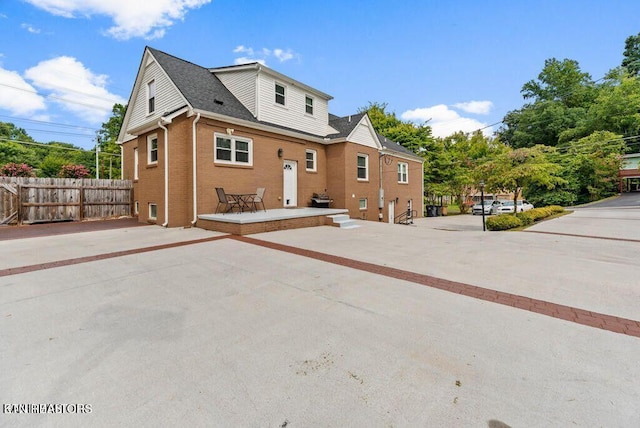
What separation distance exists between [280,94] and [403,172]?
457 inches

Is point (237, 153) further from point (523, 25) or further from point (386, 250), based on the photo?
point (523, 25)

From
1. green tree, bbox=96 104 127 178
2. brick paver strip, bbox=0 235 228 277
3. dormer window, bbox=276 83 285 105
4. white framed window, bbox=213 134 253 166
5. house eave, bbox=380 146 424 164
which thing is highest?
green tree, bbox=96 104 127 178

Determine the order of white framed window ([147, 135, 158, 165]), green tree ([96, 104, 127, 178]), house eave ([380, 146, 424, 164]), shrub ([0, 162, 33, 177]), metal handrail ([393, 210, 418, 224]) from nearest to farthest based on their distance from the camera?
white framed window ([147, 135, 158, 165]), shrub ([0, 162, 33, 177]), house eave ([380, 146, 424, 164]), metal handrail ([393, 210, 418, 224]), green tree ([96, 104, 127, 178])

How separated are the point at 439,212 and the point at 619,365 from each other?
86.0 ft

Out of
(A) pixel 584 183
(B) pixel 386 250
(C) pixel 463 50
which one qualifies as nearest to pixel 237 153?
(B) pixel 386 250

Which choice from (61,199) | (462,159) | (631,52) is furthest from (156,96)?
(631,52)

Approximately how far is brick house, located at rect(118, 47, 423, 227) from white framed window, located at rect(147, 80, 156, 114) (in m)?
0.05

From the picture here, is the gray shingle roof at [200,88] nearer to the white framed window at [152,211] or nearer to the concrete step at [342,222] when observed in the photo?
the white framed window at [152,211]

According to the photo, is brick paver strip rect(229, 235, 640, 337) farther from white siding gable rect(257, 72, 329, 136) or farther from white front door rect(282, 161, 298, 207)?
white siding gable rect(257, 72, 329, 136)

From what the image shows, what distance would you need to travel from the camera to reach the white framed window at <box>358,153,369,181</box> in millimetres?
15938

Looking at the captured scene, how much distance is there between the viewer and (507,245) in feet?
24.2

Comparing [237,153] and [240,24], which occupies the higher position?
[240,24]

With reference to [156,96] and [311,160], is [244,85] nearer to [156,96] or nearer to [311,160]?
[156,96]

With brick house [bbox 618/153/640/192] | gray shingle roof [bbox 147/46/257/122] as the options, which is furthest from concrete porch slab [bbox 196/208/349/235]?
brick house [bbox 618/153/640/192]
